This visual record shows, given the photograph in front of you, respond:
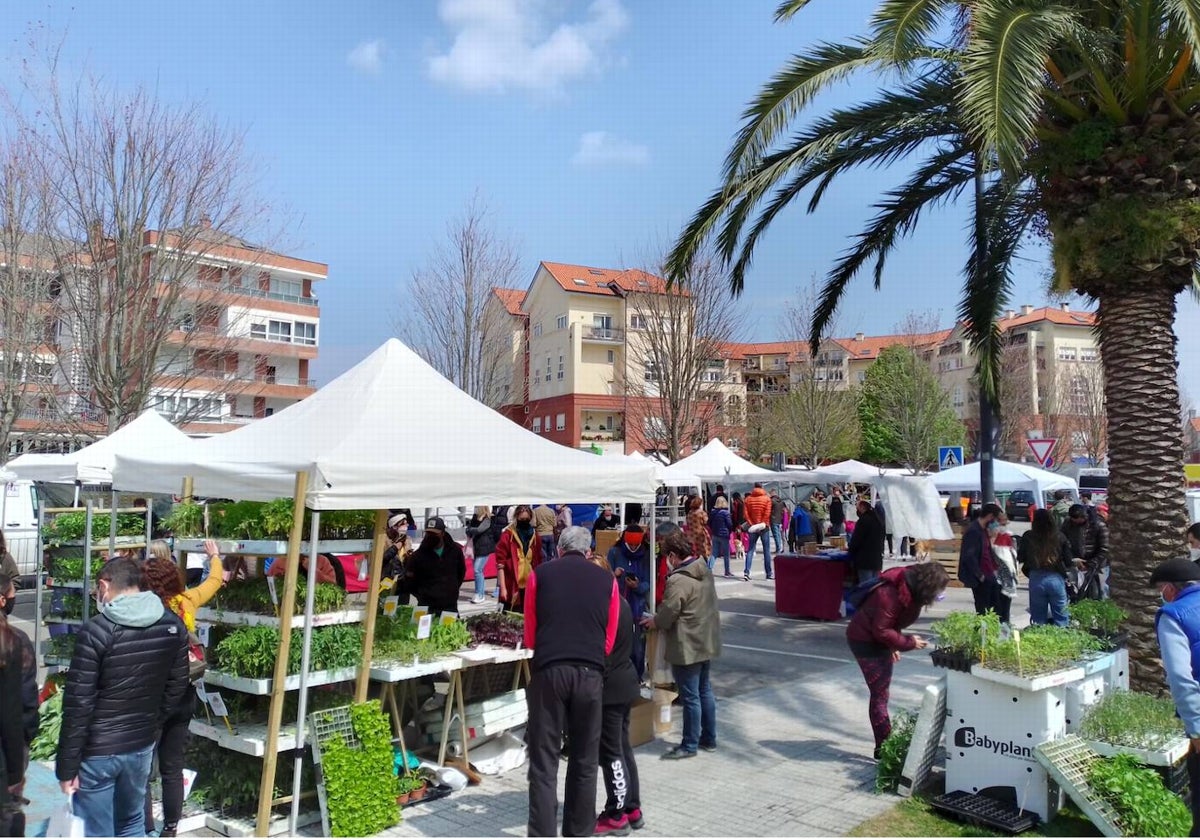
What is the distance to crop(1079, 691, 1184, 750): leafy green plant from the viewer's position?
17.3ft

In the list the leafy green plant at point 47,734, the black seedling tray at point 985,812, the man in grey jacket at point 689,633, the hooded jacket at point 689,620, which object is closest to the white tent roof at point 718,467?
the man in grey jacket at point 689,633

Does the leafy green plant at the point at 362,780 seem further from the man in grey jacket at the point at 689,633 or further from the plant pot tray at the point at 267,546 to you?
the man in grey jacket at the point at 689,633

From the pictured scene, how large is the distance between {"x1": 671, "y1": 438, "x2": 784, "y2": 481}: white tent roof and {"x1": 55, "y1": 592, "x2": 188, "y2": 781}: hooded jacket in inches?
633

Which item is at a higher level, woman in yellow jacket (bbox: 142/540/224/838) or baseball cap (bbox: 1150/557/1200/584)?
baseball cap (bbox: 1150/557/1200/584)

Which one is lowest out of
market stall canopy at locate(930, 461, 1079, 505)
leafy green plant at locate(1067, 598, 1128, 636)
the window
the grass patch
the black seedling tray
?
the grass patch

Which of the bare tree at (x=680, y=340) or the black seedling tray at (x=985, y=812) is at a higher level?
the bare tree at (x=680, y=340)

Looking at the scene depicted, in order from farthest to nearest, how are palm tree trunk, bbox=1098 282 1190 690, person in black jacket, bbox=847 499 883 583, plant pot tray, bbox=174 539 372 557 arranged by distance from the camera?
1. person in black jacket, bbox=847 499 883 583
2. palm tree trunk, bbox=1098 282 1190 690
3. plant pot tray, bbox=174 539 372 557

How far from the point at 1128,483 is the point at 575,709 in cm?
519

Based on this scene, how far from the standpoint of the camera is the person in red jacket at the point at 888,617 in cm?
607

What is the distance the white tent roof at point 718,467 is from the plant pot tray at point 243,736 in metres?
14.9

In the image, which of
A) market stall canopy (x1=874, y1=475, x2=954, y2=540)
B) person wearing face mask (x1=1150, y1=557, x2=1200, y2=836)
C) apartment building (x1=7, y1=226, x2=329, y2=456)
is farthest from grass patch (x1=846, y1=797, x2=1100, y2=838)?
apartment building (x1=7, y1=226, x2=329, y2=456)

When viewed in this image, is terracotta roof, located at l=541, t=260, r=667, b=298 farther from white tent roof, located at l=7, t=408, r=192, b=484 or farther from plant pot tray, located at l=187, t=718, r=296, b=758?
plant pot tray, located at l=187, t=718, r=296, b=758

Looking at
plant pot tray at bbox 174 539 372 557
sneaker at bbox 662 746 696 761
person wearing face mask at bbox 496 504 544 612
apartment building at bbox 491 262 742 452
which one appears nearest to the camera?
plant pot tray at bbox 174 539 372 557

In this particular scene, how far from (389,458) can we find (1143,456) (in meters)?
5.96
